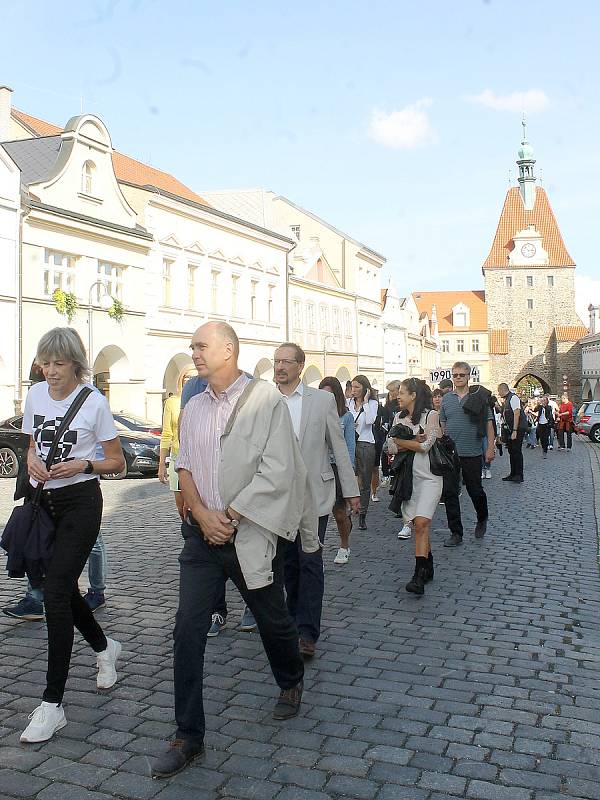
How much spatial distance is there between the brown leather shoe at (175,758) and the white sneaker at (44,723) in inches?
24.3

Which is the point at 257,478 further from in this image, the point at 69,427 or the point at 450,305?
the point at 450,305

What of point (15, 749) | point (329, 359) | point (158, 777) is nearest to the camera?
point (158, 777)

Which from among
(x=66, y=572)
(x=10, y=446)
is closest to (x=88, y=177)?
(x=10, y=446)

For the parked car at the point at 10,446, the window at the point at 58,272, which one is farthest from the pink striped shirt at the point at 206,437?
the window at the point at 58,272

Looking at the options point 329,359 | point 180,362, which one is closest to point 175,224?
point 180,362

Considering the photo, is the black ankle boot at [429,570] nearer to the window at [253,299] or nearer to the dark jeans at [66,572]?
the dark jeans at [66,572]

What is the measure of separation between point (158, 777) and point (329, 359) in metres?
49.3

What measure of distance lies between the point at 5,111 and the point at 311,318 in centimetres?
2134

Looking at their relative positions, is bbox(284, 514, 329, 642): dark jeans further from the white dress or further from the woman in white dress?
the white dress

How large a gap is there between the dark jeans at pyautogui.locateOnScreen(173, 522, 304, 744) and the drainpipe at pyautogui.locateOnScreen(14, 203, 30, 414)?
22616 millimetres

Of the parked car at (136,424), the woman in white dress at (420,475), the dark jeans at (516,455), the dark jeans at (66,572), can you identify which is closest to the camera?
the dark jeans at (66,572)

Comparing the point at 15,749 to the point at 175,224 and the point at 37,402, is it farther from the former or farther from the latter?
the point at 175,224

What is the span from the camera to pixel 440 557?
884 cm

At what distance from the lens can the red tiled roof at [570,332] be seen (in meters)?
90.5
